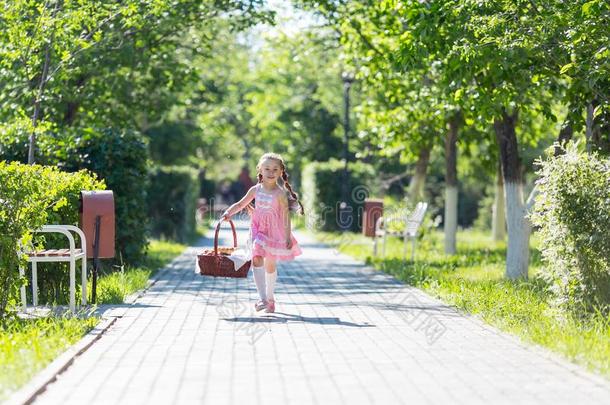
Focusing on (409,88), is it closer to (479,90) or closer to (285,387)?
(479,90)

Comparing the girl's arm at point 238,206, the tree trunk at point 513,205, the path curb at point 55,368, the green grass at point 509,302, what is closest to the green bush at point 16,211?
the path curb at point 55,368

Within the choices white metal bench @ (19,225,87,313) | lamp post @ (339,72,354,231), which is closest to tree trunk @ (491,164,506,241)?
lamp post @ (339,72,354,231)

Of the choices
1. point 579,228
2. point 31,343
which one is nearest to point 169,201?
point 579,228

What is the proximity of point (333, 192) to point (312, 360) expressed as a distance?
26.6 m

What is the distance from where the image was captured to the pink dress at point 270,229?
11.0 m

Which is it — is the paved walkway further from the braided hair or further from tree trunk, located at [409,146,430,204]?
tree trunk, located at [409,146,430,204]

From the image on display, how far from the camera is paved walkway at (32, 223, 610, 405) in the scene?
6.51 metres

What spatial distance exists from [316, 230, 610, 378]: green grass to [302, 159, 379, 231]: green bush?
525 inches

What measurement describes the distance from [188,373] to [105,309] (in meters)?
4.08

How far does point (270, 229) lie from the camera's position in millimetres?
11102

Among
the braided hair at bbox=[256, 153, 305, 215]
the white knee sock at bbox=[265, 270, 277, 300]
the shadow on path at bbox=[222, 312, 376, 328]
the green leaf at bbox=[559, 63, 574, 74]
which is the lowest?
the shadow on path at bbox=[222, 312, 376, 328]

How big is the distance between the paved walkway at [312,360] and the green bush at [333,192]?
71.7ft

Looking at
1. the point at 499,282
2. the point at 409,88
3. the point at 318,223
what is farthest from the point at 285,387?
the point at 318,223

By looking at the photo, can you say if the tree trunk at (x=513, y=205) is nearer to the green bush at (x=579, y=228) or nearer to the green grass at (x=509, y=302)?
the green grass at (x=509, y=302)
